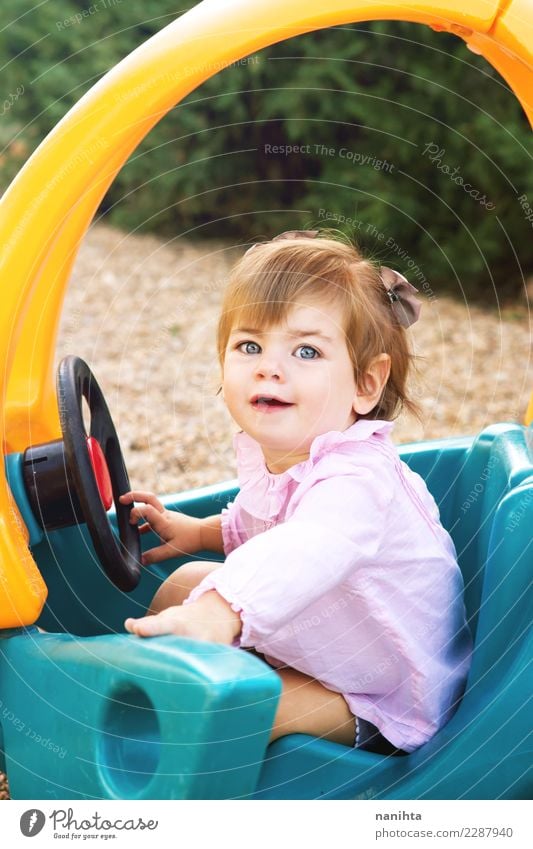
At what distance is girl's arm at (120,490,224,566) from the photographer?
49.1 inches

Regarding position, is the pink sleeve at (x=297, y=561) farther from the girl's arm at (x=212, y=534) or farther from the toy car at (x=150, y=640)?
the girl's arm at (x=212, y=534)

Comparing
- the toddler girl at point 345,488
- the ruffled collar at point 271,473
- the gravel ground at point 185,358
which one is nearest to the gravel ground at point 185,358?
the gravel ground at point 185,358

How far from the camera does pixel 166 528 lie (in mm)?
1261

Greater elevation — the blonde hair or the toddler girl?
the blonde hair

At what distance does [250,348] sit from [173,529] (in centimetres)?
32

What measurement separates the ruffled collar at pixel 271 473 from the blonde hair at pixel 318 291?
58mm

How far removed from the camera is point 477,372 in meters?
2.73

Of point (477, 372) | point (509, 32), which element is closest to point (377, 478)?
point (509, 32)

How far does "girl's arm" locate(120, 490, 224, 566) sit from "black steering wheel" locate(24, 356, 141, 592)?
0.29ft

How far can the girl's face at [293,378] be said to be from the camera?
100 centimetres

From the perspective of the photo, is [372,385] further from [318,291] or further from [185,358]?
[185,358]

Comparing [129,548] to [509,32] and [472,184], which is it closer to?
[509,32]

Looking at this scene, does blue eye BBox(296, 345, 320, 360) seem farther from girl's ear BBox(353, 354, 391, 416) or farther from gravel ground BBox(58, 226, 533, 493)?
gravel ground BBox(58, 226, 533, 493)
